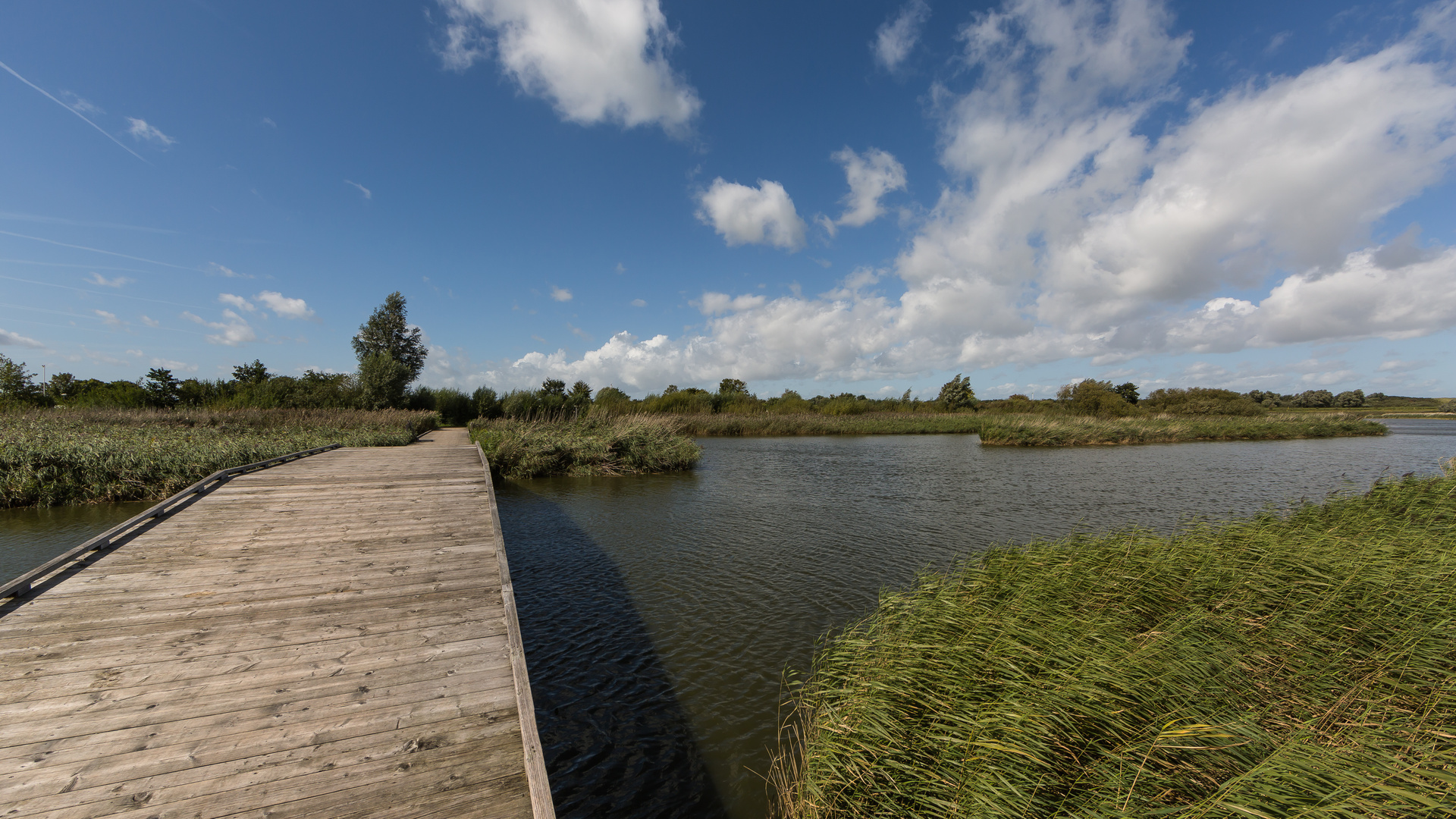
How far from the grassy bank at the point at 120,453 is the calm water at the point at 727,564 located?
259 inches

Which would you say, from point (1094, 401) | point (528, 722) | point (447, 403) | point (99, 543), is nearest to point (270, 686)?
point (528, 722)

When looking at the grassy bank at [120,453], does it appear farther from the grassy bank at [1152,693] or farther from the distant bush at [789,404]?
the distant bush at [789,404]

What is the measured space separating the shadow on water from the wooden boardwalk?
1181 mm

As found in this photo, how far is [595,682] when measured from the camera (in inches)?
205

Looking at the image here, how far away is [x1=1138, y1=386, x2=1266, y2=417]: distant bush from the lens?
50281 millimetres

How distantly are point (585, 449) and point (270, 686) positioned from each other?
15.8 metres

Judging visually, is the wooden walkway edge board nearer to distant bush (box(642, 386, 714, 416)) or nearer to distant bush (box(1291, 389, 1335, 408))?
distant bush (box(642, 386, 714, 416))

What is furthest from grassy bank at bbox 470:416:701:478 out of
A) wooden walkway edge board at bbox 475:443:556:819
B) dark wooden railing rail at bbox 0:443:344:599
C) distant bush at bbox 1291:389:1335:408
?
distant bush at bbox 1291:389:1335:408

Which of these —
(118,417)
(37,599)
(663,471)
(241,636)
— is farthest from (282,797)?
(118,417)

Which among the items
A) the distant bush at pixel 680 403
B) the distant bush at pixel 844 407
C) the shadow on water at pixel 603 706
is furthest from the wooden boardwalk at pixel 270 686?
the distant bush at pixel 844 407

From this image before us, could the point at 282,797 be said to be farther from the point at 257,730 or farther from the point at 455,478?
the point at 455,478

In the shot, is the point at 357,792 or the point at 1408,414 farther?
the point at 1408,414

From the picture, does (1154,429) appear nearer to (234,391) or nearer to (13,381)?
(234,391)

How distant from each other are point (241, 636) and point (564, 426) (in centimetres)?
1842
